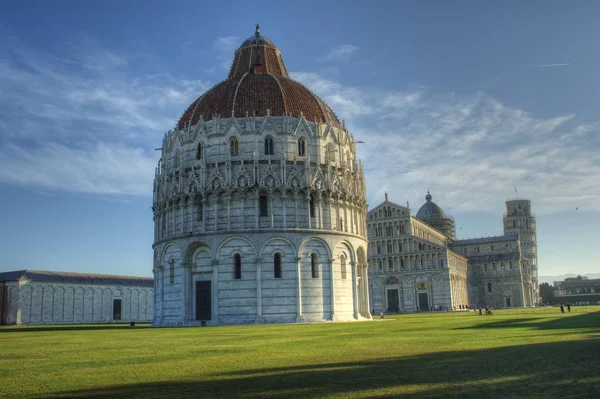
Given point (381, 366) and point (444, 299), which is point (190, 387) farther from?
point (444, 299)

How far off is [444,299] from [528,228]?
251 ft

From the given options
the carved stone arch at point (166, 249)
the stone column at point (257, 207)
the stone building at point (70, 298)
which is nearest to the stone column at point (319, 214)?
the stone column at point (257, 207)

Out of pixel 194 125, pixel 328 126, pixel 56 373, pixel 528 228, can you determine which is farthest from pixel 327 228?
pixel 528 228

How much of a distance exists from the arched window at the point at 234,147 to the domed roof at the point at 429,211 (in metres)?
106

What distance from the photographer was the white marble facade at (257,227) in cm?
5109

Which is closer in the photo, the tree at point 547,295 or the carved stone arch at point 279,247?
the carved stone arch at point 279,247

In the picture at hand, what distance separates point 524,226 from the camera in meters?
174

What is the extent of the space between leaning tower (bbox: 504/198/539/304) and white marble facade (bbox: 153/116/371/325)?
432 ft

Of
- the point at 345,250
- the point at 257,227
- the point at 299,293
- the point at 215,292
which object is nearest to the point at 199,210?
the point at 257,227

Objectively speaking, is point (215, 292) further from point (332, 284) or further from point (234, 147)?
point (234, 147)

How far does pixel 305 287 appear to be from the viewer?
5178 cm

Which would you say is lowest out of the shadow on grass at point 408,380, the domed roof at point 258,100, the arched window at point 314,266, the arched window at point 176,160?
the shadow on grass at point 408,380

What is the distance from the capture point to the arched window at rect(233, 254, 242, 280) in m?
51.2

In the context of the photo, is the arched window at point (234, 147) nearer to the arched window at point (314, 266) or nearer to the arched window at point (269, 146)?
the arched window at point (269, 146)
